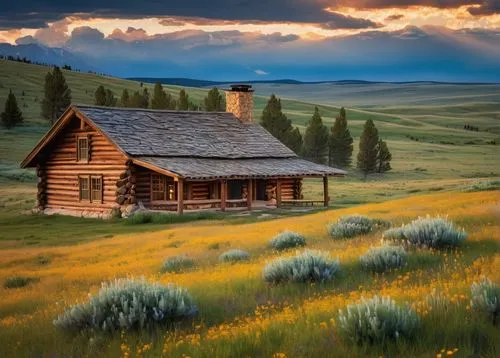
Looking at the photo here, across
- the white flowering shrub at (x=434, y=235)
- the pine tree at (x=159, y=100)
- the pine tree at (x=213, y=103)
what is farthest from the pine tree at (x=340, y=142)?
the white flowering shrub at (x=434, y=235)

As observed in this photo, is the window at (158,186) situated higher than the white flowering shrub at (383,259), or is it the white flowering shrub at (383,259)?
the white flowering shrub at (383,259)

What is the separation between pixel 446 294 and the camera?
321 inches

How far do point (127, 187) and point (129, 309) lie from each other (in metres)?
30.8

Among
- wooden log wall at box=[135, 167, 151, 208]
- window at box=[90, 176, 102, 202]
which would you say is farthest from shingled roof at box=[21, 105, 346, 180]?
window at box=[90, 176, 102, 202]

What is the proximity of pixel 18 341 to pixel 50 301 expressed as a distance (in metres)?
3.87

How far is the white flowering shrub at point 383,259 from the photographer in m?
11.0

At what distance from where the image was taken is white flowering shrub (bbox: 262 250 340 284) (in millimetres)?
10492

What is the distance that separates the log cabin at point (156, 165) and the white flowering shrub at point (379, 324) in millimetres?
29625

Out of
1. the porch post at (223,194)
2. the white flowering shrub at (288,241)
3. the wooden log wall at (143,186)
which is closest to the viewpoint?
the white flowering shrub at (288,241)

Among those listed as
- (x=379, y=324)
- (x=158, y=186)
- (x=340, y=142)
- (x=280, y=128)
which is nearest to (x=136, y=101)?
(x=280, y=128)

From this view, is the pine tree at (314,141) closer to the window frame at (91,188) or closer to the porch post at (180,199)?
the window frame at (91,188)

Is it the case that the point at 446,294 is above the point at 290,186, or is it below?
above

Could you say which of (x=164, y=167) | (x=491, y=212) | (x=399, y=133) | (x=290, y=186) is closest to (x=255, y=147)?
(x=290, y=186)

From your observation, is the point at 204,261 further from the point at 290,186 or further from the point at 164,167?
the point at 290,186
